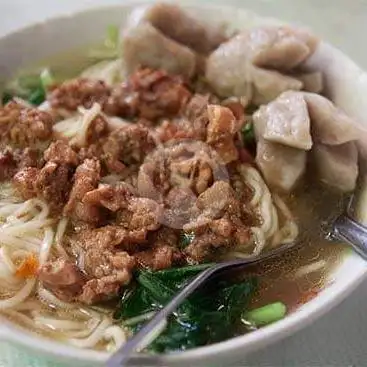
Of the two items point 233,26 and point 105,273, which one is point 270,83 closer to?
point 233,26

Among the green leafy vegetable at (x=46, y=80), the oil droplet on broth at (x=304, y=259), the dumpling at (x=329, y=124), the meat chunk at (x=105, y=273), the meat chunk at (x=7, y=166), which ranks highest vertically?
the green leafy vegetable at (x=46, y=80)

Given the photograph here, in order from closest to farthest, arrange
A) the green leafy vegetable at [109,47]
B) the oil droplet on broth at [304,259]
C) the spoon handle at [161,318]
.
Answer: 1. the spoon handle at [161,318]
2. the oil droplet on broth at [304,259]
3. the green leafy vegetable at [109,47]

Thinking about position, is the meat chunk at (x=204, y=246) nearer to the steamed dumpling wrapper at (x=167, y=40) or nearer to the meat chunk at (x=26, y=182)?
the meat chunk at (x=26, y=182)

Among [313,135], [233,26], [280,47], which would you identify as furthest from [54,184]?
[233,26]

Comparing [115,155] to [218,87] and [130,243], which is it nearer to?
[130,243]

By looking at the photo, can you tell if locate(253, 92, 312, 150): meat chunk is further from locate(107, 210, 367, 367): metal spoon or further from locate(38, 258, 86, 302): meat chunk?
locate(38, 258, 86, 302): meat chunk

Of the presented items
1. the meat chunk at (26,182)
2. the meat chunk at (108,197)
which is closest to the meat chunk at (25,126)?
the meat chunk at (26,182)

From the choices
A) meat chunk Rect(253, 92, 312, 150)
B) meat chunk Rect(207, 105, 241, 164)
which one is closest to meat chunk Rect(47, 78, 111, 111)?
meat chunk Rect(207, 105, 241, 164)

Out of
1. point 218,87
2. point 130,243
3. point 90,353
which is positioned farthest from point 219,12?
point 90,353
